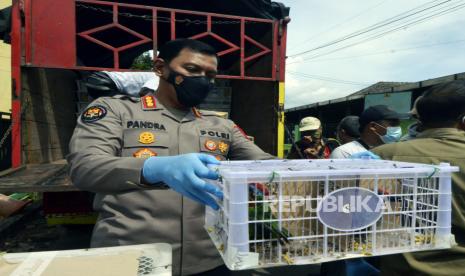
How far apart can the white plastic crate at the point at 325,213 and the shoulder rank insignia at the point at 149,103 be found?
653mm

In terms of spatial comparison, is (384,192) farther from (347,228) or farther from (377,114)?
(377,114)

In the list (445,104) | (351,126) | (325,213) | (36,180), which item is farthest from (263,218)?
Result: (351,126)

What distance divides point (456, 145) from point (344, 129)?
225cm

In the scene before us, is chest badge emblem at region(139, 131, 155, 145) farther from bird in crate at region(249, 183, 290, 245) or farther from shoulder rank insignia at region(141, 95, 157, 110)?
bird in crate at region(249, 183, 290, 245)

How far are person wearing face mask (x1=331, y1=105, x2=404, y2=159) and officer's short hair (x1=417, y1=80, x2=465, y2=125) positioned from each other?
1338 mm

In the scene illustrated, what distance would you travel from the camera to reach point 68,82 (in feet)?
13.8

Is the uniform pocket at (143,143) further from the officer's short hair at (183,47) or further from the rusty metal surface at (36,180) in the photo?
the rusty metal surface at (36,180)

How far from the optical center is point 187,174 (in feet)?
3.54

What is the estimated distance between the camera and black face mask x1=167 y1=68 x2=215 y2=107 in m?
1.64

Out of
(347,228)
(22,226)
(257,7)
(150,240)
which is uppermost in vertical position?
(257,7)

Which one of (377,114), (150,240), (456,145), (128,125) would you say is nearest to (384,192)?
(456,145)

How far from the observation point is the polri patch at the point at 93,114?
1.41 m

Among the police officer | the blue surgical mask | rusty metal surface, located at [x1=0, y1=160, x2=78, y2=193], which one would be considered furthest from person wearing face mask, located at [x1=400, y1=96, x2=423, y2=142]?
rusty metal surface, located at [x1=0, y1=160, x2=78, y2=193]

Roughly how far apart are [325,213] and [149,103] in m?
1.01
